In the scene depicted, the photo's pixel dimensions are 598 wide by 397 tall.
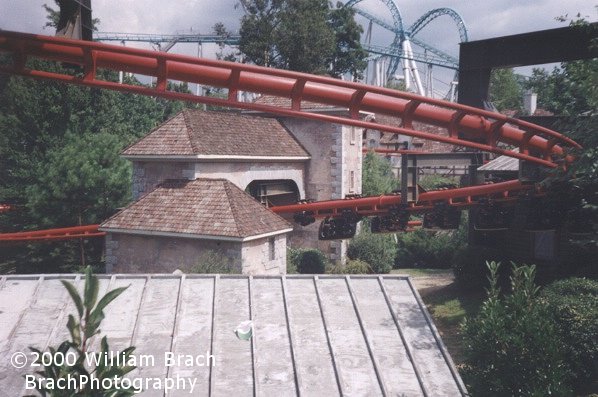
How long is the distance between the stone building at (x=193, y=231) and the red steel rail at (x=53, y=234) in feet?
2.80

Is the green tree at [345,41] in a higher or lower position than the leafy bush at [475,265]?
higher

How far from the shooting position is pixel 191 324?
242 inches

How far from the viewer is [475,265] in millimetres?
20125

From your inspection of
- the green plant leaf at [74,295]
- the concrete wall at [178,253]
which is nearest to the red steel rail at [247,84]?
the green plant leaf at [74,295]

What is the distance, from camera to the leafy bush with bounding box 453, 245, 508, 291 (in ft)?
65.8

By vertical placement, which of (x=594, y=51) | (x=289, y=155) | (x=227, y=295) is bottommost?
(x=227, y=295)

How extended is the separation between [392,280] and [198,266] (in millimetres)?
9352

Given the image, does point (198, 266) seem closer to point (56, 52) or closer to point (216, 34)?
point (56, 52)

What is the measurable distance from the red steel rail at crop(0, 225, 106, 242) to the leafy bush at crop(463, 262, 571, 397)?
13322mm

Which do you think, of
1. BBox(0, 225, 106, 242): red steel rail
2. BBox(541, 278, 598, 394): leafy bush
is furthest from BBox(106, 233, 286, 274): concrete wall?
BBox(541, 278, 598, 394): leafy bush

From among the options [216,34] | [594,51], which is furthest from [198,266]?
[216,34]

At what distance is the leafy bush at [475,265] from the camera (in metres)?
20.0

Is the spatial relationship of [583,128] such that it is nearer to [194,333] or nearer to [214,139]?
[194,333]

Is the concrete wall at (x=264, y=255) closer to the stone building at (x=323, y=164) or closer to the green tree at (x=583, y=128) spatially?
the stone building at (x=323, y=164)
